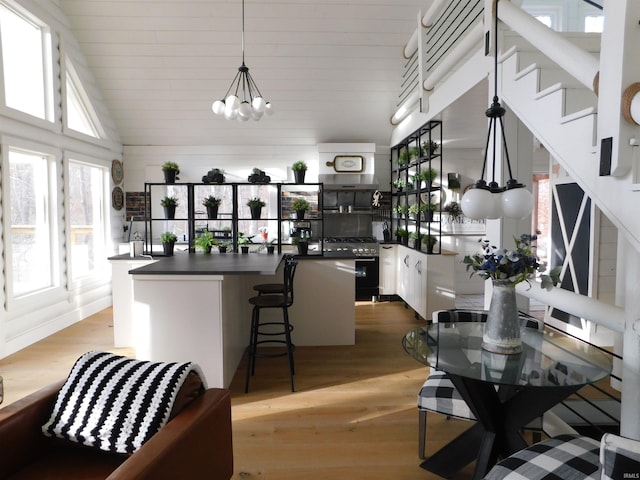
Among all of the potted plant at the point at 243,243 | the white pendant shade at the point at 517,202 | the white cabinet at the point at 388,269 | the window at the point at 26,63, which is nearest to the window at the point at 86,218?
the window at the point at 26,63

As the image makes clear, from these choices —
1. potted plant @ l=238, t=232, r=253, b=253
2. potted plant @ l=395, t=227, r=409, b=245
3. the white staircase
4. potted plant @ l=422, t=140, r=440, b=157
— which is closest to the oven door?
potted plant @ l=395, t=227, r=409, b=245

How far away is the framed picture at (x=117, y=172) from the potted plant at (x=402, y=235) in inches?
175

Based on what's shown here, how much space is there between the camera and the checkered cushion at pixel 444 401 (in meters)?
2.18

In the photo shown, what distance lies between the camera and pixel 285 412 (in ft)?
9.80

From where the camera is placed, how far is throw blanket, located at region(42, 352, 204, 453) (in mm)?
1557

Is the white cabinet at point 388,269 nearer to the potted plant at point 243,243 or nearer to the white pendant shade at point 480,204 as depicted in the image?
the potted plant at point 243,243

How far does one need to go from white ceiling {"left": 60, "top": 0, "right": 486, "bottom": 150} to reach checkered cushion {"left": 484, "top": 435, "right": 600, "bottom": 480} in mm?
3206

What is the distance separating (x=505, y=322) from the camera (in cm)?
193

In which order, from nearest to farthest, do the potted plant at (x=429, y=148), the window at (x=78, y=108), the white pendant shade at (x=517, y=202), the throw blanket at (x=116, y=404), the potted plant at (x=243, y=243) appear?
1. the throw blanket at (x=116, y=404)
2. the white pendant shade at (x=517, y=202)
3. the potted plant at (x=243, y=243)
4. the potted plant at (x=429, y=148)
5. the window at (x=78, y=108)

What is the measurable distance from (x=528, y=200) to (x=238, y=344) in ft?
9.48

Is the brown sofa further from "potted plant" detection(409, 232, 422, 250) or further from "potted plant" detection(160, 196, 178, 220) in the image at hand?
"potted plant" detection(409, 232, 422, 250)

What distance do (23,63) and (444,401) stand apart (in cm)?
533

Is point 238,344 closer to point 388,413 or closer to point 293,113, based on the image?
point 388,413

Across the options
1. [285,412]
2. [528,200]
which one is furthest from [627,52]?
[285,412]
